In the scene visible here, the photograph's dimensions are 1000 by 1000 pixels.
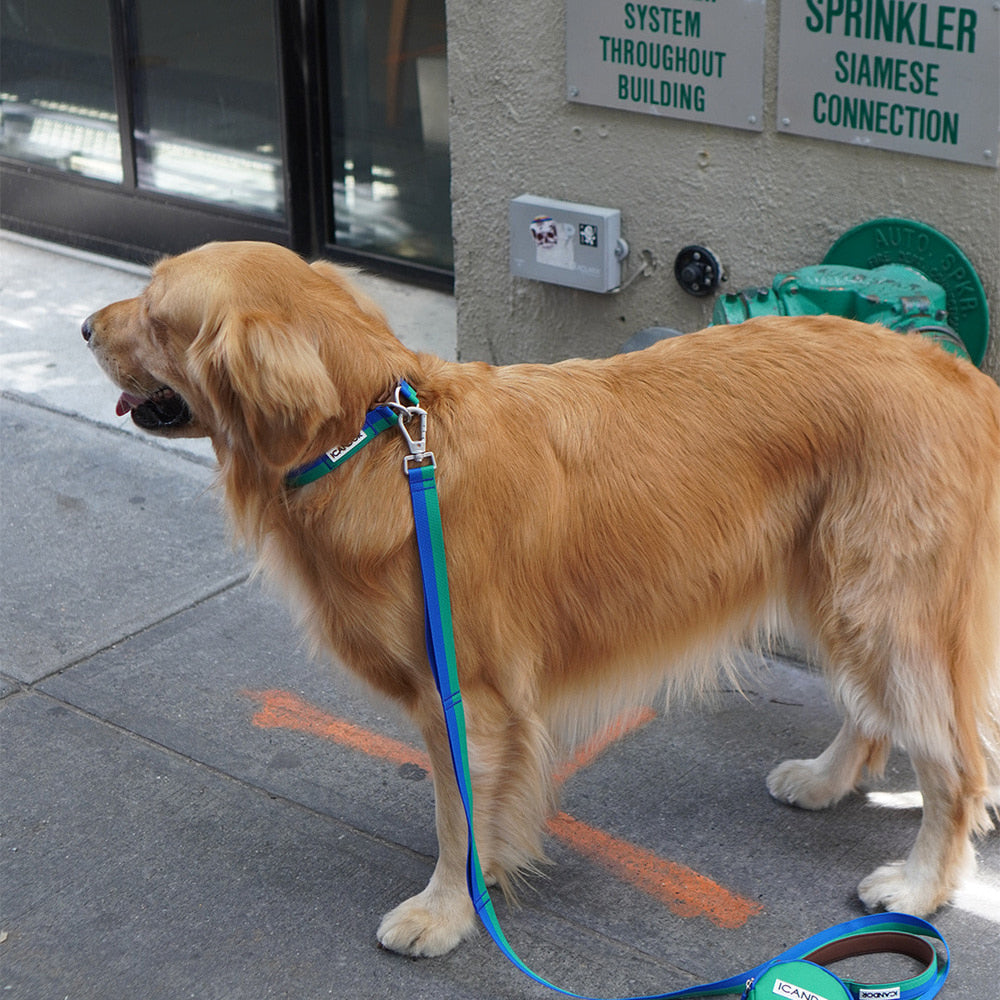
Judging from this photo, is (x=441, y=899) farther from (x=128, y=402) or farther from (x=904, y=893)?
(x=128, y=402)

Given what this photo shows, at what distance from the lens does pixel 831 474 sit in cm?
289

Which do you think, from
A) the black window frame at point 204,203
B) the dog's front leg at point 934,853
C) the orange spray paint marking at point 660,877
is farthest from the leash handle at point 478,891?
the black window frame at point 204,203

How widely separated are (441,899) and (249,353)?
137 centimetres

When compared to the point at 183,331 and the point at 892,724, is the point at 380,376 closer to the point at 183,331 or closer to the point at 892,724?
the point at 183,331

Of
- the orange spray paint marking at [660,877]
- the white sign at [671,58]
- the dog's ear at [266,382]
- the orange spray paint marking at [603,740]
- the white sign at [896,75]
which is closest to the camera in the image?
the dog's ear at [266,382]

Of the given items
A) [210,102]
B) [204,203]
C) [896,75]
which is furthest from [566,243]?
[210,102]

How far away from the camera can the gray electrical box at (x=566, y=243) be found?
467 cm

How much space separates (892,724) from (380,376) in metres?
1.40

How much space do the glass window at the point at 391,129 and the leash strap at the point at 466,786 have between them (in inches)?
153

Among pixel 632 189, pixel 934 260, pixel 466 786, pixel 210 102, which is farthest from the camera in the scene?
pixel 210 102

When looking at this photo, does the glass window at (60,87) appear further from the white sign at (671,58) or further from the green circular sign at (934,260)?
the green circular sign at (934,260)

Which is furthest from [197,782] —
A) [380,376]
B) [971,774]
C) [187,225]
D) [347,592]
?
[187,225]

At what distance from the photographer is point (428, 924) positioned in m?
3.00

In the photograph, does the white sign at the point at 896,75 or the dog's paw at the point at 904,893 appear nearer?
the dog's paw at the point at 904,893
